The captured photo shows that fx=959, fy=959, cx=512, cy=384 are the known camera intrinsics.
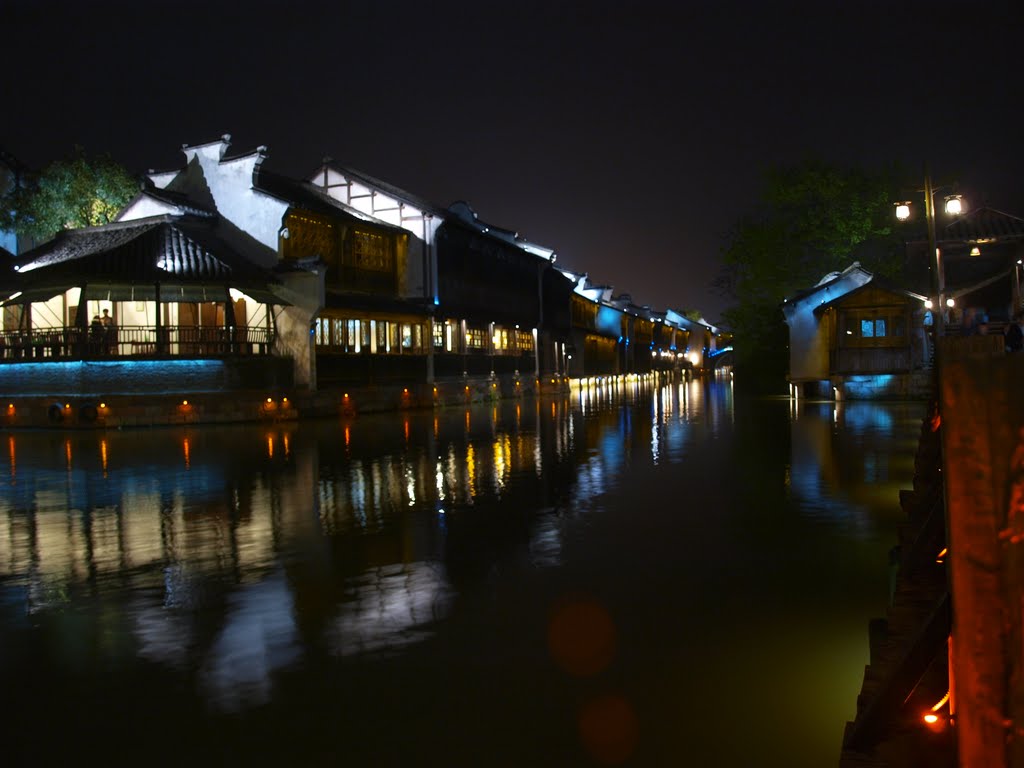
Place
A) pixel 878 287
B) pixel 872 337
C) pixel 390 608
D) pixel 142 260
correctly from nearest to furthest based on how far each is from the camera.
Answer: pixel 390 608 < pixel 142 260 < pixel 878 287 < pixel 872 337

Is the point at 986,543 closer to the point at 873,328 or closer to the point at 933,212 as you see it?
the point at 933,212

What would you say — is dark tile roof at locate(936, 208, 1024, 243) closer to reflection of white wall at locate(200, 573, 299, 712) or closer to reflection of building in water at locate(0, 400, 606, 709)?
reflection of building in water at locate(0, 400, 606, 709)

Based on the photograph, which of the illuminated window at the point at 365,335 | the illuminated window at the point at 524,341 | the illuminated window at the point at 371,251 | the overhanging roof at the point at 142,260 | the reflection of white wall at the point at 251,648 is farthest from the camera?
the illuminated window at the point at 524,341

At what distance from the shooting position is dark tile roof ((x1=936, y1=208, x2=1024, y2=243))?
35125 mm

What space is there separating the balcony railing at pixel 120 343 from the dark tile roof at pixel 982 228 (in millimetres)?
25910

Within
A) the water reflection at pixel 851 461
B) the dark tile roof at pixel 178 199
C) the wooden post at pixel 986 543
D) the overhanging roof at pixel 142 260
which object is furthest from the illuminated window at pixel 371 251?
the wooden post at pixel 986 543

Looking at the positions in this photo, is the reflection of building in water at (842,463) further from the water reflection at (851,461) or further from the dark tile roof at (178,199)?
the dark tile roof at (178,199)

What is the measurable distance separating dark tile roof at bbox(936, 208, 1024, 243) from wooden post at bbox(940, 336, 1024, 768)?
114 feet

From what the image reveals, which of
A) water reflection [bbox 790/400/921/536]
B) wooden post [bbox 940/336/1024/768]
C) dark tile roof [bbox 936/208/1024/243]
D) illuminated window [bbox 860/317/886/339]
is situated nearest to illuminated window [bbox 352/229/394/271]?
water reflection [bbox 790/400/921/536]

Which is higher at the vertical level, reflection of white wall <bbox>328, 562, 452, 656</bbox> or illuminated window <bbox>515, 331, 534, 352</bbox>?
illuminated window <bbox>515, 331, 534, 352</bbox>

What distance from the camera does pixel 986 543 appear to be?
2926mm

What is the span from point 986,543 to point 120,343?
32.2m

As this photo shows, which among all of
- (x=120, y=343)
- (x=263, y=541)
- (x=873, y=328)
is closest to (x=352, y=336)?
(x=120, y=343)

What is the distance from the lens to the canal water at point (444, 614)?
521 centimetres
